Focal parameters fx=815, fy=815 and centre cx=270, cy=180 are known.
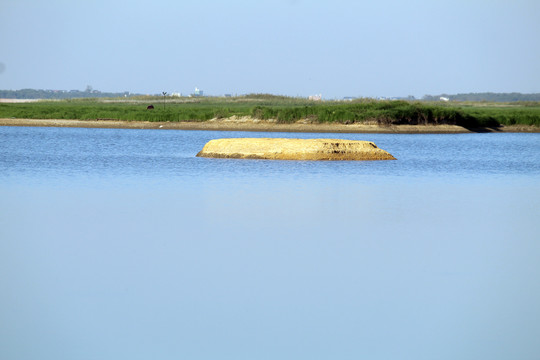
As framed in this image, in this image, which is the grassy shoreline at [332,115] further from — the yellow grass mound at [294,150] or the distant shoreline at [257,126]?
the yellow grass mound at [294,150]

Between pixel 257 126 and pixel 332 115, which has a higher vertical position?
pixel 332 115

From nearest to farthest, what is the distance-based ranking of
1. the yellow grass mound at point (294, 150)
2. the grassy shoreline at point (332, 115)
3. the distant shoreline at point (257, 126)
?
the yellow grass mound at point (294, 150), the distant shoreline at point (257, 126), the grassy shoreline at point (332, 115)

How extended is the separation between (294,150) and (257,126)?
37620 millimetres

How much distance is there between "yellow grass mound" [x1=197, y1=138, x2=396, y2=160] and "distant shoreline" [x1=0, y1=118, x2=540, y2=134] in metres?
33.3

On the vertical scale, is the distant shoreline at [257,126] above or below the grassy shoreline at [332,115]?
below

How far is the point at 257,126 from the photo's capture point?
67.4m

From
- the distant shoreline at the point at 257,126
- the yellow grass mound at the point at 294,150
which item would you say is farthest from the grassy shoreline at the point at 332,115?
the yellow grass mound at the point at 294,150

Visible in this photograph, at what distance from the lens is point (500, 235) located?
14.0 meters

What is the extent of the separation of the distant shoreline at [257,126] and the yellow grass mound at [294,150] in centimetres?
3330

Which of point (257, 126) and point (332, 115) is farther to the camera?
point (332, 115)

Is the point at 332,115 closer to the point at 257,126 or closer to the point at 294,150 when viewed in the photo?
the point at 257,126

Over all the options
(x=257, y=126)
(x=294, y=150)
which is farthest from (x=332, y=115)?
(x=294, y=150)

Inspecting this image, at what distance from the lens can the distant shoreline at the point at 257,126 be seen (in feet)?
215

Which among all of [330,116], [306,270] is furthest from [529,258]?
[330,116]
